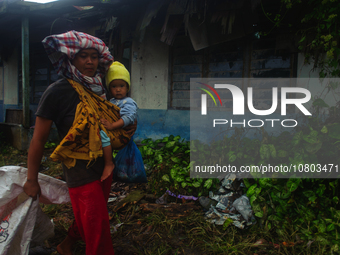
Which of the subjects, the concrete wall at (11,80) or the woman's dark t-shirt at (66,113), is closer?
the woman's dark t-shirt at (66,113)

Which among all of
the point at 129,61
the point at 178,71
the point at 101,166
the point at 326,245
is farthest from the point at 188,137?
the point at 101,166

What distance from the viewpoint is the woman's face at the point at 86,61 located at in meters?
1.64

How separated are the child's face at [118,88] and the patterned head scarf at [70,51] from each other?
0.85ft

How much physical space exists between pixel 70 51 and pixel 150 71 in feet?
13.8

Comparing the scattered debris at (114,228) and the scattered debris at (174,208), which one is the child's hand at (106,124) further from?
the scattered debris at (174,208)

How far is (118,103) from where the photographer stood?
2.02 meters

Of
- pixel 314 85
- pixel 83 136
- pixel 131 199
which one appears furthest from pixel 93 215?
pixel 314 85

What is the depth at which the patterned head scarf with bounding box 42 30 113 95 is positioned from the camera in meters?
1.52

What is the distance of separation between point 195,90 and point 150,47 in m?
1.50

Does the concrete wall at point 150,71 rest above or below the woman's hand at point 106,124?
above

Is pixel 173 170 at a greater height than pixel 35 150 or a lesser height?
lesser

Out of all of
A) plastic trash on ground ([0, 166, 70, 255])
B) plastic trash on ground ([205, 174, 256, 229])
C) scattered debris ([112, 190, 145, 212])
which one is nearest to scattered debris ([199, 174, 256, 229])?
plastic trash on ground ([205, 174, 256, 229])

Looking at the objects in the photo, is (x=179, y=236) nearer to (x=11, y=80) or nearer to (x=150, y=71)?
(x=150, y=71)

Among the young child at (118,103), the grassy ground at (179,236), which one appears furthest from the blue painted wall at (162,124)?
the young child at (118,103)
